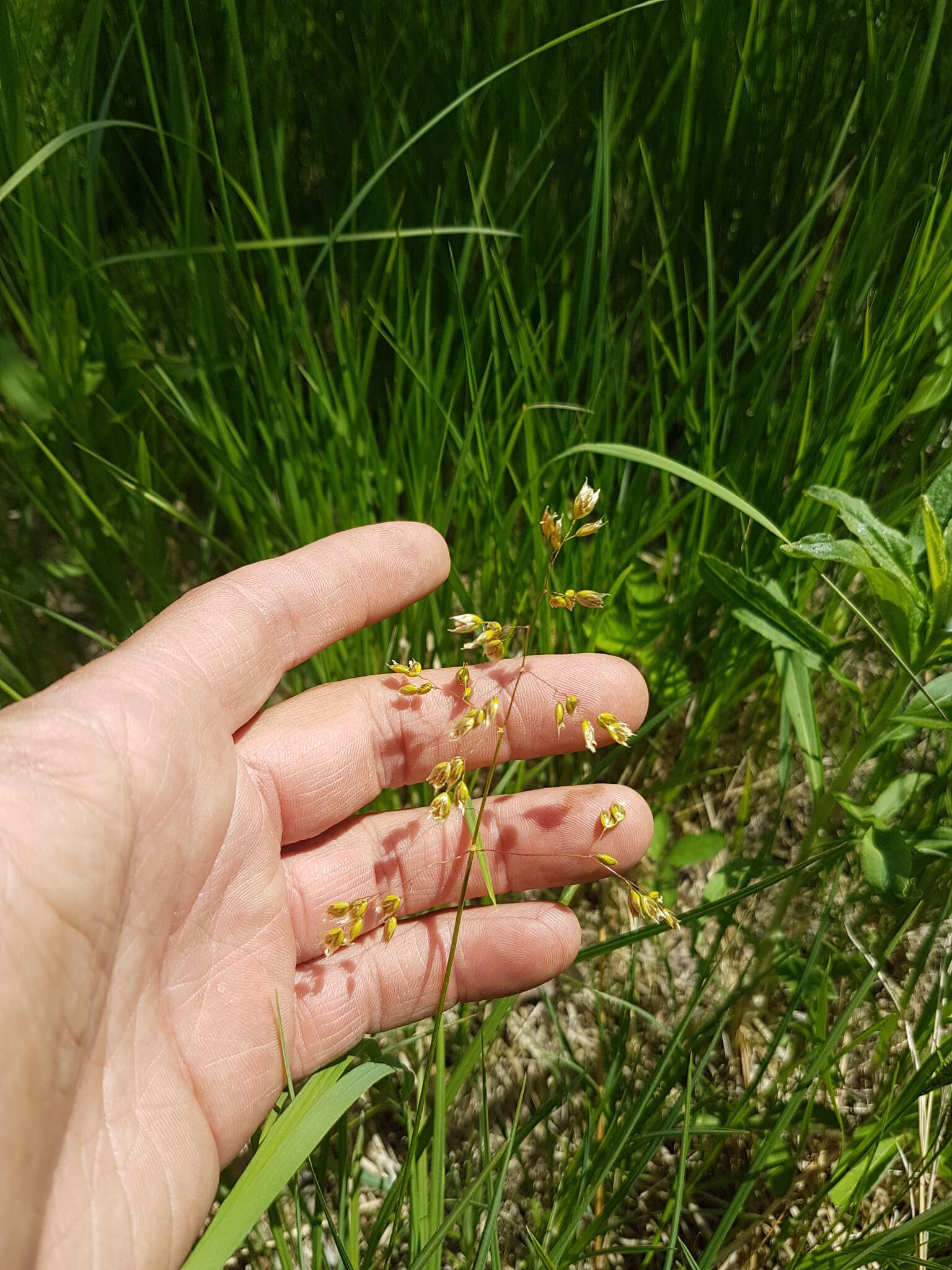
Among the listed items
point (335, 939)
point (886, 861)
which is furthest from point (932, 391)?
point (335, 939)

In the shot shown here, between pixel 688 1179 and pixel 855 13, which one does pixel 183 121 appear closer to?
pixel 855 13

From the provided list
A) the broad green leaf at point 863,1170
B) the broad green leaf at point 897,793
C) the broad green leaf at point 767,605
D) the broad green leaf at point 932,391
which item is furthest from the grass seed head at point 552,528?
the broad green leaf at point 863,1170

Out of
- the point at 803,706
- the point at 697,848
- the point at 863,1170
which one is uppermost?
the point at 803,706

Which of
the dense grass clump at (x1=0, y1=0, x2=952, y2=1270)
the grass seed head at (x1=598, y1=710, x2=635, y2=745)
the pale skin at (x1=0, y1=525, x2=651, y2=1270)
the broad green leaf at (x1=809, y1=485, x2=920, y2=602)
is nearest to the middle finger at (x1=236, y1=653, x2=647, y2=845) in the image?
the pale skin at (x1=0, y1=525, x2=651, y2=1270)

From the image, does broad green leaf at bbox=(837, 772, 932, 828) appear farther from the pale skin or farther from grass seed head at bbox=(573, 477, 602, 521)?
grass seed head at bbox=(573, 477, 602, 521)

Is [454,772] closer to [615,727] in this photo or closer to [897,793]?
[615,727]
